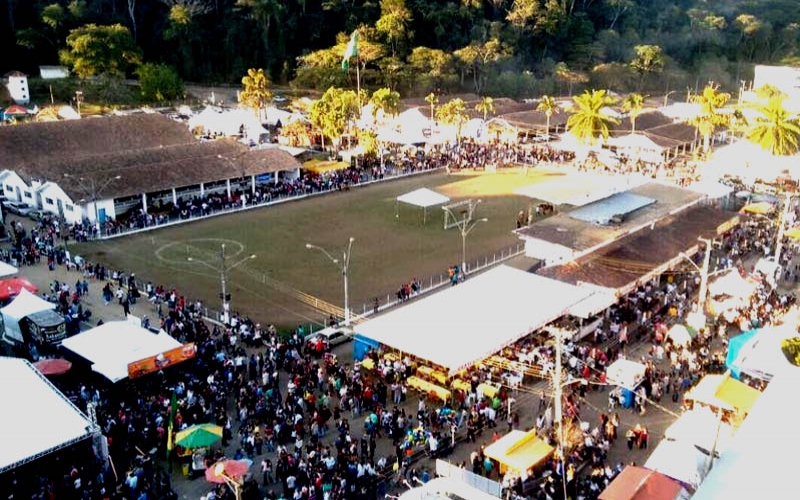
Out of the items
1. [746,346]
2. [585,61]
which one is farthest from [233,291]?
[585,61]

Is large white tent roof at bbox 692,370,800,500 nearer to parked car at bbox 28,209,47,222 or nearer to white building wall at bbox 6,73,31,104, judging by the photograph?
parked car at bbox 28,209,47,222

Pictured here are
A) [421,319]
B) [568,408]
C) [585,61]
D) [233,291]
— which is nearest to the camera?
[568,408]

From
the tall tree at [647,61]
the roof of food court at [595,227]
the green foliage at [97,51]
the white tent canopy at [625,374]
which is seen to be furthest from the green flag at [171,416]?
the tall tree at [647,61]

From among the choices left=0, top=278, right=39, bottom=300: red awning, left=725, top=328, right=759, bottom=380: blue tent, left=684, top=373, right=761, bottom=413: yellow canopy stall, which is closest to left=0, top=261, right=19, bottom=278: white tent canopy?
left=0, top=278, right=39, bottom=300: red awning

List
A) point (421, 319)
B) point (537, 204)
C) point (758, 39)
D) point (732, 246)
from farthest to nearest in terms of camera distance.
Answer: point (758, 39) < point (537, 204) < point (732, 246) < point (421, 319)

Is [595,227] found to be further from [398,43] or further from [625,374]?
[398,43]

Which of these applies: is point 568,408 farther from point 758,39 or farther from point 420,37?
point 758,39

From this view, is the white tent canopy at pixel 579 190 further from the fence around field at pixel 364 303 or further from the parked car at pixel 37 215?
the parked car at pixel 37 215
